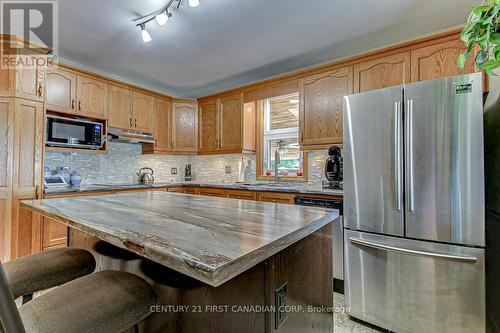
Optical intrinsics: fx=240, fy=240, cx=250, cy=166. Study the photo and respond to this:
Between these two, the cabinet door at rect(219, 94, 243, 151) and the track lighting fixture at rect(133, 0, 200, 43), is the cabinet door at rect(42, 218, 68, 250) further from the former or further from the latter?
the cabinet door at rect(219, 94, 243, 151)

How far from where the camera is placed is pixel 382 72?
239cm

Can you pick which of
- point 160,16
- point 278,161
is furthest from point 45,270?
Result: point 278,161

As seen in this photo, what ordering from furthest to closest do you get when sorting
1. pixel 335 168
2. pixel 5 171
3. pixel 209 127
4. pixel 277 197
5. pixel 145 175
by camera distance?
pixel 209 127 → pixel 145 175 → pixel 277 197 → pixel 335 168 → pixel 5 171

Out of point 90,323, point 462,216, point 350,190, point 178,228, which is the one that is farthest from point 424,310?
point 90,323

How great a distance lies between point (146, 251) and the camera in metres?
0.62

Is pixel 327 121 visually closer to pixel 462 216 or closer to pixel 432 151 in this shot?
pixel 432 151

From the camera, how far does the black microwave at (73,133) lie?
2.62m

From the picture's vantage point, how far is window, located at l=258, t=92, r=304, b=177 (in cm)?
332

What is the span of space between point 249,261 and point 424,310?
165 centimetres

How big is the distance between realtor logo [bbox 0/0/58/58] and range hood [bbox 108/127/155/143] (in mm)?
1094

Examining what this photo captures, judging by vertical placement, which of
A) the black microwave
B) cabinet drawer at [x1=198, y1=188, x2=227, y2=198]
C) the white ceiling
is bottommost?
cabinet drawer at [x1=198, y1=188, x2=227, y2=198]

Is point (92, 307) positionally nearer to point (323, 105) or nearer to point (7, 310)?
point (7, 310)

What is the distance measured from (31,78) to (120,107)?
1.03 metres

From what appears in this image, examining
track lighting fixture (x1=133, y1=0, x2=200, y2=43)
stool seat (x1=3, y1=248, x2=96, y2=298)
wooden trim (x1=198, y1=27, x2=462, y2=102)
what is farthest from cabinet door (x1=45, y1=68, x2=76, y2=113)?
stool seat (x1=3, y1=248, x2=96, y2=298)
